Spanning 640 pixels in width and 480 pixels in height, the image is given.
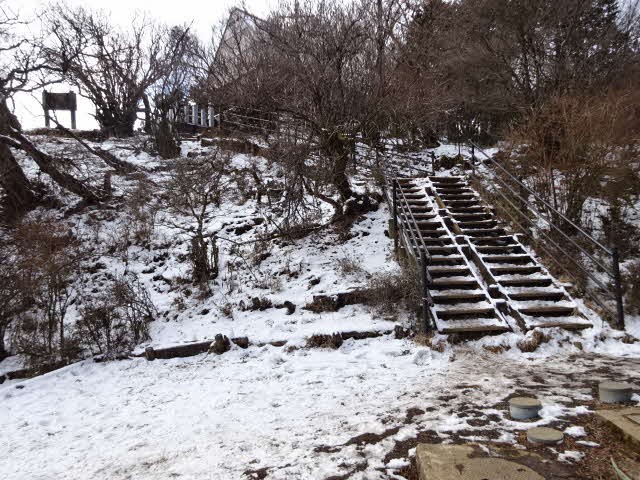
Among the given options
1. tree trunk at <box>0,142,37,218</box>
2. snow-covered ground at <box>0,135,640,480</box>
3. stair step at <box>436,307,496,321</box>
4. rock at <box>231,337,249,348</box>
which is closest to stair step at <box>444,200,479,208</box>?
snow-covered ground at <box>0,135,640,480</box>

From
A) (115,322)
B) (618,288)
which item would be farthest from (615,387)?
(115,322)

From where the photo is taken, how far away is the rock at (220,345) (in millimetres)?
7395

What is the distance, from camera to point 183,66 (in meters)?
24.4

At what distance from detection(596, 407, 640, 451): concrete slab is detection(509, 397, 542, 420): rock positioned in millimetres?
496

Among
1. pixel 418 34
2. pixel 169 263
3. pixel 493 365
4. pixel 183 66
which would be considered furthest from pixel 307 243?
pixel 183 66

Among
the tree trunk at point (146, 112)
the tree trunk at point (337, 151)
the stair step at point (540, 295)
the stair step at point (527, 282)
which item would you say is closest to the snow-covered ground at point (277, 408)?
the stair step at point (540, 295)

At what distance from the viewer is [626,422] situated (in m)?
3.52

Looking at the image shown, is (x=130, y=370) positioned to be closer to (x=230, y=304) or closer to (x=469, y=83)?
(x=230, y=304)

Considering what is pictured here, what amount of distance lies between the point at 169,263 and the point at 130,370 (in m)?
4.73

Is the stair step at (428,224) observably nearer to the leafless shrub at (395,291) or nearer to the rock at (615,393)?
the leafless shrub at (395,291)

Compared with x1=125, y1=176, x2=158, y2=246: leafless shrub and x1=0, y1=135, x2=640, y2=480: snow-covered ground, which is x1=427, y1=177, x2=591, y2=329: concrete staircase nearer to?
x1=0, y1=135, x2=640, y2=480: snow-covered ground

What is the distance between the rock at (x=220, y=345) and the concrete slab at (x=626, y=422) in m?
5.40

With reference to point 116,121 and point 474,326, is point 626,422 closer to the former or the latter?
point 474,326

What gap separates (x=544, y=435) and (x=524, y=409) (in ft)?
1.68
